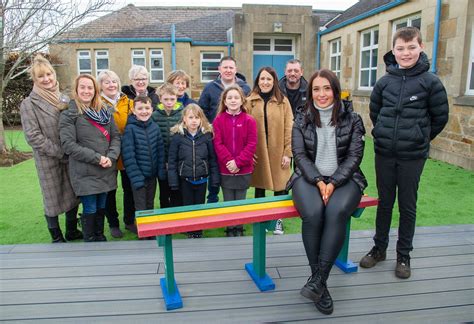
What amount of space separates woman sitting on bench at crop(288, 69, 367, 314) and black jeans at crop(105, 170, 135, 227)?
6.31 feet

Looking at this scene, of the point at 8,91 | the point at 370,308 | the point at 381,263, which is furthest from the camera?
the point at 8,91

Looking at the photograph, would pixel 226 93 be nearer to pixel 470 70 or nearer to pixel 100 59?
pixel 470 70

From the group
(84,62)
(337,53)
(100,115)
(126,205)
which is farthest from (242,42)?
(100,115)

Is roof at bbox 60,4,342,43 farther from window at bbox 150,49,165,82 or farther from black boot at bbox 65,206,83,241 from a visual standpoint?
black boot at bbox 65,206,83,241

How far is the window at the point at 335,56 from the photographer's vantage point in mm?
14367

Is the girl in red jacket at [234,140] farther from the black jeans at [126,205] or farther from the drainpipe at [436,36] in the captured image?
the drainpipe at [436,36]

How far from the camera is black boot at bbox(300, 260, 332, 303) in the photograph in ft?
8.15

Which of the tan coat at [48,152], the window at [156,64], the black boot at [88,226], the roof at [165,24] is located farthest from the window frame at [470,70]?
the window at [156,64]

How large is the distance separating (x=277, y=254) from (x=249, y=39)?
14.7 metres

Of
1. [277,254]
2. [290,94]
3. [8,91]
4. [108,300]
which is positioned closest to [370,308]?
[277,254]

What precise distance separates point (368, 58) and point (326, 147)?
32.6 ft

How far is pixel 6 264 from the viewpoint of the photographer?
10.5 ft

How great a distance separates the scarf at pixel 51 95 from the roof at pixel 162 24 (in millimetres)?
13940

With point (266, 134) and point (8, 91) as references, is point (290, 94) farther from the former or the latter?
point (8, 91)
